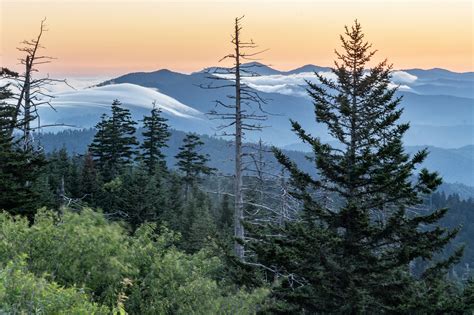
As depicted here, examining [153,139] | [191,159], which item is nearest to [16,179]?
[153,139]

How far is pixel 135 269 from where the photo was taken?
11812mm

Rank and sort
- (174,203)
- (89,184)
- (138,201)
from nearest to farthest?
(138,201), (89,184), (174,203)

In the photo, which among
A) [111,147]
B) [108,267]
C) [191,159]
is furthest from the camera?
[191,159]

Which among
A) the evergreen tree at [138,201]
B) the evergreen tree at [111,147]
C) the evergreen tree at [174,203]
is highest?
the evergreen tree at [111,147]

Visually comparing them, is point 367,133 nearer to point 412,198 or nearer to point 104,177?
point 412,198

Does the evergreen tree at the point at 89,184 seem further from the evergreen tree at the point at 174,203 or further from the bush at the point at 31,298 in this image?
the bush at the point at 31,298

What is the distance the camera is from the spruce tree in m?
16.5

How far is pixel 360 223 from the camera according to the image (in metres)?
16.3

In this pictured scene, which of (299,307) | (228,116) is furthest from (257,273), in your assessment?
(228,116)

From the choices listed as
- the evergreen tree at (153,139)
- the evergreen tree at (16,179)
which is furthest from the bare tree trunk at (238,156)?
the evergreen tree at (153,139)

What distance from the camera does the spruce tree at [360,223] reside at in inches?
651

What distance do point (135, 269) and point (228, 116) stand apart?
12.4 meters

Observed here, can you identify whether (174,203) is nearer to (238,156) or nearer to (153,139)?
(153,139)

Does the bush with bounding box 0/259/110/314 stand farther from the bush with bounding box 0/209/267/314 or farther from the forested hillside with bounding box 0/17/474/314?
the bush with bounding box 0/209/267/314
